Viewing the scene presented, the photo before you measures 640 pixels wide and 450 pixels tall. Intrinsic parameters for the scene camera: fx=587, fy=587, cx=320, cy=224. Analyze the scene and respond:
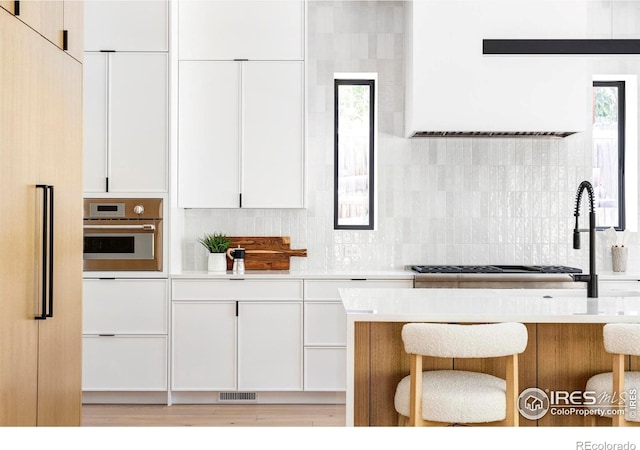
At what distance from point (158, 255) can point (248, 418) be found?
1255 mm

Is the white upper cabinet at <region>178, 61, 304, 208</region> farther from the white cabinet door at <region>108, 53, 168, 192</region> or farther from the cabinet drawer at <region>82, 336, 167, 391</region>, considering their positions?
the cabinet drawer at <region>82, 336, 167, 391</region>

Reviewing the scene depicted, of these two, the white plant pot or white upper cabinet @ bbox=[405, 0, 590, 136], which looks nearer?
white upper cabinet @ bbox=[405, 0, 590, 136]

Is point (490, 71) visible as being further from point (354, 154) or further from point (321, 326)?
point (321, 326)

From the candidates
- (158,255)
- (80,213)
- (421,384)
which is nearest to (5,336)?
(80,213)

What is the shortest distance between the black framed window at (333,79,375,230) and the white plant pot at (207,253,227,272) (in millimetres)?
945

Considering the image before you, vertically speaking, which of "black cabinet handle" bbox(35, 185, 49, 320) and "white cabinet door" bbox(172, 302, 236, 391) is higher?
"black cabinet handle" bbox(35, 185, 49, 320)

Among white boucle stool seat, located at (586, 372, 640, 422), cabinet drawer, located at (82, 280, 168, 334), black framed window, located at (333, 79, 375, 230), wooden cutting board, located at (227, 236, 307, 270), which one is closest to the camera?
white boucle stool seat, located at (586, 372, 640, 422)

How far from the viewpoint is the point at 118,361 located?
402 centimetres

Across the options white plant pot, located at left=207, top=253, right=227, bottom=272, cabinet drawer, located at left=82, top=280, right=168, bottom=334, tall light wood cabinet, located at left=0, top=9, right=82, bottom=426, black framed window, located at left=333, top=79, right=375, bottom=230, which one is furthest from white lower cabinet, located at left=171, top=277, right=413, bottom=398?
tall light wood cabinet, located at left=0, top=9, right=82, bottom=426

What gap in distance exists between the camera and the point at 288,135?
4.25 meters

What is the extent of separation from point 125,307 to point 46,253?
1.72 m

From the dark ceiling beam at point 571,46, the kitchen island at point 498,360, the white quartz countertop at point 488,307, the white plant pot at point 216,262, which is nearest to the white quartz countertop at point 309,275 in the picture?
the white plant pot at point 216,262

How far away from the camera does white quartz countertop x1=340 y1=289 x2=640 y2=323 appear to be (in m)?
2.18

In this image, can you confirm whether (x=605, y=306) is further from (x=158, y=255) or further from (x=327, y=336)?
(x=158, y=255)
